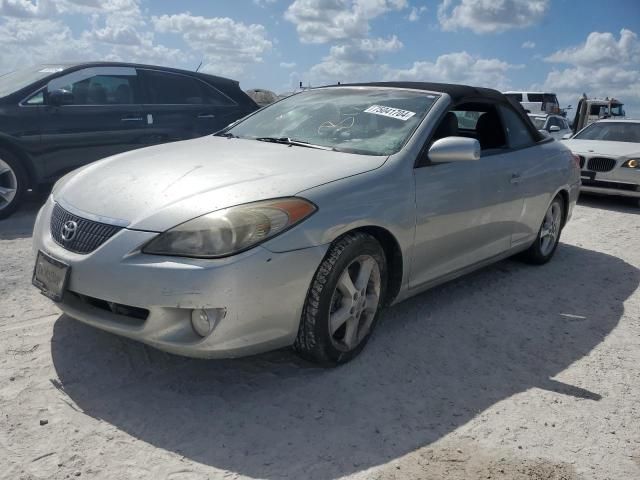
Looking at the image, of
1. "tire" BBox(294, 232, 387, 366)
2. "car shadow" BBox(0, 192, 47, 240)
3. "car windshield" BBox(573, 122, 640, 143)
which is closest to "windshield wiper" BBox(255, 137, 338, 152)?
"tire" BBox(294, 232, 387, 366)

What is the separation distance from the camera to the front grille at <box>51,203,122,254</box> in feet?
8.87

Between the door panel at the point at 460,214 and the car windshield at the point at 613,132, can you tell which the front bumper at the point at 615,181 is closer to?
the car windshield at the point at 613,132

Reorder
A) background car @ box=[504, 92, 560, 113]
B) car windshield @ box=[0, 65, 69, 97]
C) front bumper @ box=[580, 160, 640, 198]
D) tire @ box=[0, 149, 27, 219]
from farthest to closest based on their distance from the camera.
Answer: background car @ box=[504, 92, 560, 113]
front bumper @ box=[580, 160, 640, 198]
car windshield @ box=[0, 65, 69, 97]
tire @ box=[0, 149, 27, 219]

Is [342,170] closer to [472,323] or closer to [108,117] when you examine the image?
[472,323]

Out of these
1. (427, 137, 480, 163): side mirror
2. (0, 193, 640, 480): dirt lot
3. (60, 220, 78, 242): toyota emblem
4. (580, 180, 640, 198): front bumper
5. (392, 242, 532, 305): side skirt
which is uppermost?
(427, 137, 480, 163): side mirror

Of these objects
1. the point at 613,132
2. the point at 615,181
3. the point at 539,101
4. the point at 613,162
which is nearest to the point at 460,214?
the point at 615,181

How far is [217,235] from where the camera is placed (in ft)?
8.46

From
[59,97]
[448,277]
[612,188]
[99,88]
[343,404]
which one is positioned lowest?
[343,404]

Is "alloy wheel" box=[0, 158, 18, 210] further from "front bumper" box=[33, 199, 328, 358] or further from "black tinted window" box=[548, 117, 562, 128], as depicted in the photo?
"black tinted window" box=[548, 117, 562, 128]

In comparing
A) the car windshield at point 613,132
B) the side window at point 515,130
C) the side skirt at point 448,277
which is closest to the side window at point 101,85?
the side window at point 515,130

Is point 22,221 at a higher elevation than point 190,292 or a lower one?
lower

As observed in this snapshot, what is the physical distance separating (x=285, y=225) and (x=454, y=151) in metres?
1.27

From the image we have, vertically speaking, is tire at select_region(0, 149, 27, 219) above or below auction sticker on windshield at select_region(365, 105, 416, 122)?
below

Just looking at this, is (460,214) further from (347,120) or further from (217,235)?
(217,235)
